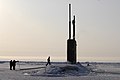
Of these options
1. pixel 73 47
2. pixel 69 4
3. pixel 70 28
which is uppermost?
pixel 69 4

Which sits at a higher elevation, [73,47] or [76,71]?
[73,47]

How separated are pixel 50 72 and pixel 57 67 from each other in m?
3.21

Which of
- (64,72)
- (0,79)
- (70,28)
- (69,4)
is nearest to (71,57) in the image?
(70,28)

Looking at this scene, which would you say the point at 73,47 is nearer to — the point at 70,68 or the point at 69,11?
the point at 69,11

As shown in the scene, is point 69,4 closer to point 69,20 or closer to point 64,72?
point 69,20

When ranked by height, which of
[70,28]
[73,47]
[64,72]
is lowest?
Answer: [64,72]

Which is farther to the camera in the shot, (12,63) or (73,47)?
(73,47)

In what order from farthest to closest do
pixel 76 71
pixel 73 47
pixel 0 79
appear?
pixel 73 47
pixel 76 71
pixel 0 79

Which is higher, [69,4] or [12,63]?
[69,4]

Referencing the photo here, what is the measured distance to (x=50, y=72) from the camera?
37.9 meters

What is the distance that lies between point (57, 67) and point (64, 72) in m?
2.64

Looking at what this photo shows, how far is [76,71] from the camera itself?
133 ft

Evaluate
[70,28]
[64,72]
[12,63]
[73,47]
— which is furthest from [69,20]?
[64,72]

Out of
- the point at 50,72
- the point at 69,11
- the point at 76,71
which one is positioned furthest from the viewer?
the point at 69,11
